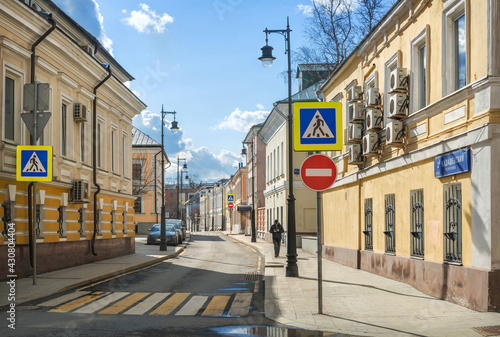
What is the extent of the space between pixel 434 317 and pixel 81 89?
54.3 ft

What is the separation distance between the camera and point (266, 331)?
27.6 feet

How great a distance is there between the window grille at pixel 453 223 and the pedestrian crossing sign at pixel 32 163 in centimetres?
856

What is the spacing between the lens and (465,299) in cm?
1036

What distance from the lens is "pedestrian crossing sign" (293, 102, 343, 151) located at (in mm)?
9883

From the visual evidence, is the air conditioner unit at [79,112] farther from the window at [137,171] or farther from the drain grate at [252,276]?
the window at [137,171]

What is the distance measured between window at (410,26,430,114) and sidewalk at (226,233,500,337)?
13.5 feet

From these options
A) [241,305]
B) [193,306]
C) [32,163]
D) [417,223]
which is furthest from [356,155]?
[32,163]

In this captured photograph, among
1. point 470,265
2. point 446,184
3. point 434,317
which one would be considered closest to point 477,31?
point 446,184

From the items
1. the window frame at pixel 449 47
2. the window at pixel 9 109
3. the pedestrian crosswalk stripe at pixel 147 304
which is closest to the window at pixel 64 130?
the window at pixel 9 109

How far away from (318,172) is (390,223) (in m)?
6.68

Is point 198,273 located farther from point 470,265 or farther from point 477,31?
point 477,31

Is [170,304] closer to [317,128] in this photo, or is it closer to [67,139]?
[317,128]

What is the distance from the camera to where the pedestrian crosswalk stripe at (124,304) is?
1038cm

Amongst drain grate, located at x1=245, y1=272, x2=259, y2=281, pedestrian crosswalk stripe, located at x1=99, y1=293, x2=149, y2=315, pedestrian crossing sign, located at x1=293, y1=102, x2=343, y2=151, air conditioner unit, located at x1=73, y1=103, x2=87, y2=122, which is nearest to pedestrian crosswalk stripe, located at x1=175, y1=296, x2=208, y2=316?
pedestrian crosswalk stripe, located at x1=99, y1=293, x2=149, y2=315
